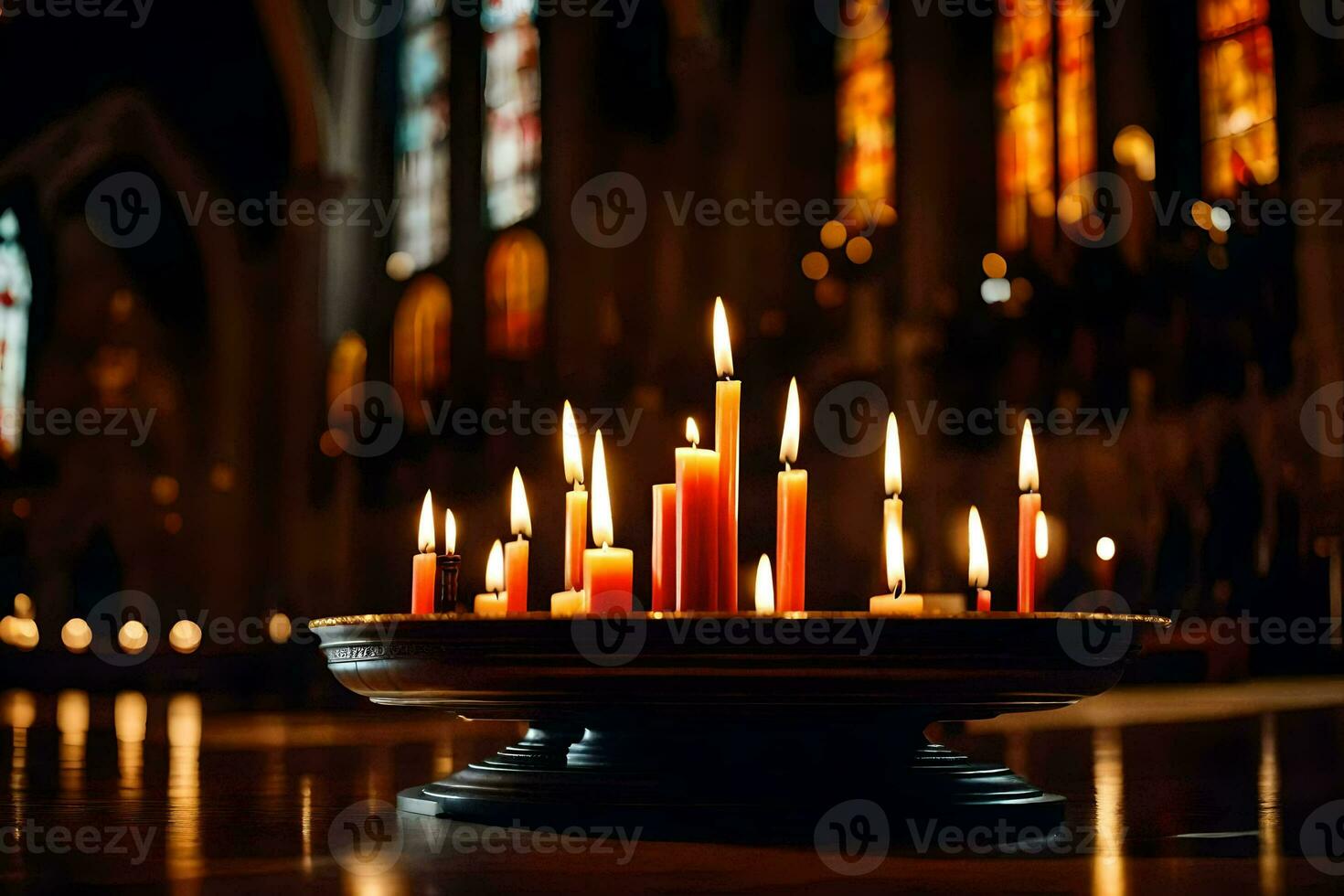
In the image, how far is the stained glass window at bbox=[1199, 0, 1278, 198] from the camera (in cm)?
902

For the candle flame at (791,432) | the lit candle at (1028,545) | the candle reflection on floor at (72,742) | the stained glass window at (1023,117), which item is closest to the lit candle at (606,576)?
the candle flame at (791,432)

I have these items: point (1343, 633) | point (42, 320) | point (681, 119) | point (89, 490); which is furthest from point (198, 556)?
point (1343, 633)

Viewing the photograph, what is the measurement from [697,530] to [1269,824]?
825 mm

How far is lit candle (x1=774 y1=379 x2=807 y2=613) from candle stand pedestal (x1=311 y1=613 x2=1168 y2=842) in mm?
144

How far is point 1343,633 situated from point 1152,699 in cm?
168

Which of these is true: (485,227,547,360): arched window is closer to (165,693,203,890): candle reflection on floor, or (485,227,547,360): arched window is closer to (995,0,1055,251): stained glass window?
(995,0,1055,251): stained glass window

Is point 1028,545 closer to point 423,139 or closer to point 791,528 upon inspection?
point 791,528

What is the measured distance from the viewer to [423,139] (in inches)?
634

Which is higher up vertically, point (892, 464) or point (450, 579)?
point (892, 464)

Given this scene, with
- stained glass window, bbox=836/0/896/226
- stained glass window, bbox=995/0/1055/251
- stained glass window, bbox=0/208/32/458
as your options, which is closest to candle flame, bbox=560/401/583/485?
stained glass window, bbox=995/0/1055/251

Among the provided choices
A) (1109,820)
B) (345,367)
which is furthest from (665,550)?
(345,367)

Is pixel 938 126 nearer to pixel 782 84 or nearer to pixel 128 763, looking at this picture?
pixel 782 84

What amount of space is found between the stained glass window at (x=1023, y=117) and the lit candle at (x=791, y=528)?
8.29m

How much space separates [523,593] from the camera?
2.12 metres
